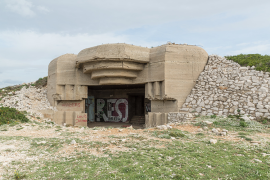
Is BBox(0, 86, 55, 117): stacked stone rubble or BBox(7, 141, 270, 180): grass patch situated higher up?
BBox(0, 86, 55, 117): stacked stone rubble

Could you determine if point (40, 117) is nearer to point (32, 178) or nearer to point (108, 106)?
point (108, 106)

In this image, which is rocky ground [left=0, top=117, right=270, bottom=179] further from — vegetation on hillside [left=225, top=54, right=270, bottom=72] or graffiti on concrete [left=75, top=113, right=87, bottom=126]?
graffiti on concrete [left=75, top=113, right=87, bottom=126]

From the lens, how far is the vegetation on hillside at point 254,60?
1265cm

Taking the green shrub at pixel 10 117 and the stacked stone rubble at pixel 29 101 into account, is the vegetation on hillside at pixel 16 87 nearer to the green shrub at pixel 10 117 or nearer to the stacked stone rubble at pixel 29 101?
the stacked stone rubble at pixel 29 101

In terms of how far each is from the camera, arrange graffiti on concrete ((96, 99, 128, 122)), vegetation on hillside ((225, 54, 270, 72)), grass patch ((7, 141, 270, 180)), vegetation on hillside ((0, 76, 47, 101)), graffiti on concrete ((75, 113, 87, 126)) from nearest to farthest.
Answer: grass patch ((7, 141, 270, 180)), vegetation on hillside ((225, 54, 270, 72)), graffiti on concrete ((75, 113, 87, 126)), vegetation on hillside ((0, 76, 47, 101)), graffiti on concrete ((96, 99, 128, 122))

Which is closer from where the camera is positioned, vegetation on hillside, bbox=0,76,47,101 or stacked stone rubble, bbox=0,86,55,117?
stacked stone rubble, bbox=0,86,55,117

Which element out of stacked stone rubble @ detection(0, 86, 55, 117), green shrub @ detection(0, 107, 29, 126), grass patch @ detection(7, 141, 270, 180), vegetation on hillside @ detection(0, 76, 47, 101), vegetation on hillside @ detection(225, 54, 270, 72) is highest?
vegetation on hillside @ detection(225, 54, 270, 72)

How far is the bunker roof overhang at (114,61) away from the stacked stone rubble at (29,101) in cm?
507

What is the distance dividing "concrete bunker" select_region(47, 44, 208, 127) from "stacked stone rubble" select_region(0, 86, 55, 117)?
2.93 feet

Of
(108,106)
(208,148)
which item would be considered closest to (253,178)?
(208,148)

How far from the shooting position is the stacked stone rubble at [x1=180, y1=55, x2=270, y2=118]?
1130 centimetres

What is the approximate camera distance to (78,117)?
52.2 feet

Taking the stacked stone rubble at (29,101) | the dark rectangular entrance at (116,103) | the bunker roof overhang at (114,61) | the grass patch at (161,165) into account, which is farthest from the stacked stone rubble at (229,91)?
the stacked stone rubble at (29,101)

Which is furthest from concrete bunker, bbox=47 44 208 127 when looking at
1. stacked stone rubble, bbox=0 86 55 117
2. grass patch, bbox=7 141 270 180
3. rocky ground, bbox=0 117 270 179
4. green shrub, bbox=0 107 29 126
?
grass patch, bbox=7 141 270 180
